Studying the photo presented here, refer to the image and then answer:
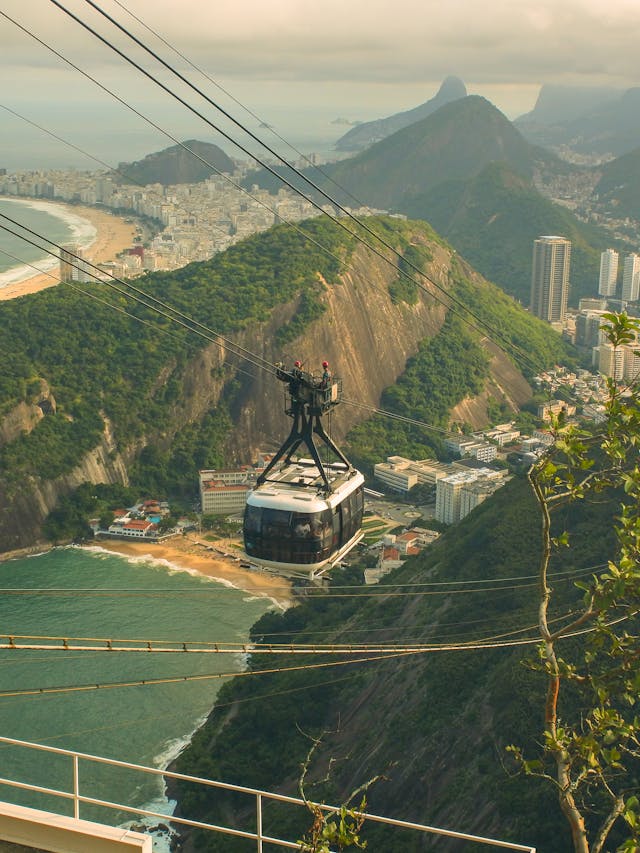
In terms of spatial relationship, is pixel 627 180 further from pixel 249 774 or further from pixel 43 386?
pixel 249 774

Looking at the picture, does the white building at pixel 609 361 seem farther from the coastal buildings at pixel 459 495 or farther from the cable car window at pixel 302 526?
the cable car window at pixel 302 526

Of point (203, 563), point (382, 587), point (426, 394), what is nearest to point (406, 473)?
point (426, 394)

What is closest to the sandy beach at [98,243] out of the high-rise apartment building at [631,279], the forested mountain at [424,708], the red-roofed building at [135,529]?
the red-roofed building at [135,529]

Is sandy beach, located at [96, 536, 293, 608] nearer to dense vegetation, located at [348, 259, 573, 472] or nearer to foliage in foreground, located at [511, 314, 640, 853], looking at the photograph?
dense vegetation, located at [348, 259, 573, 472]

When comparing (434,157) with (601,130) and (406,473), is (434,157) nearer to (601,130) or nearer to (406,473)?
(406,473)

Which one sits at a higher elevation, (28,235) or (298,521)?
(28,235)

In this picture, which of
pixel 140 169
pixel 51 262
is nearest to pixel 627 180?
pixel 140 169

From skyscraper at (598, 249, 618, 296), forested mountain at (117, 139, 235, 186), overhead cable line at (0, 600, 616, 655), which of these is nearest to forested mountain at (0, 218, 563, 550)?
overhead cable line at (0, 600, 616, 655)
